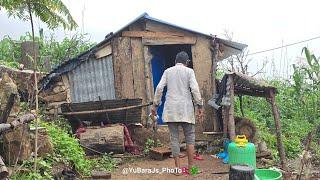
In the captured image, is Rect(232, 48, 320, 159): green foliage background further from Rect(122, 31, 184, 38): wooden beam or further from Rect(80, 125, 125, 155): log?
Rect(80, 125, 125, 155): log

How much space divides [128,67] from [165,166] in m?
2.94

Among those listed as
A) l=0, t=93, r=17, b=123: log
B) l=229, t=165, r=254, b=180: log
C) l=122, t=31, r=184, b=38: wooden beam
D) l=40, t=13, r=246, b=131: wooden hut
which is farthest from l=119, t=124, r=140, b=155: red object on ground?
l=229, t=165, r=254, b=180: log

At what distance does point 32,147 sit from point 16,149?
1.35 feet

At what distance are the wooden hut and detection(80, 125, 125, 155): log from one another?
135cm

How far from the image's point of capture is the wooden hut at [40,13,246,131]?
997 cm

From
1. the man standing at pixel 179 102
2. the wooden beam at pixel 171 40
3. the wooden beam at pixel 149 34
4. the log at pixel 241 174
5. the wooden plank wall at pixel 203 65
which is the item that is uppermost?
the wooden beam at pixel 149 34

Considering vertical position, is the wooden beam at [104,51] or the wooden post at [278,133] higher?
the wooden beam at [104,51]

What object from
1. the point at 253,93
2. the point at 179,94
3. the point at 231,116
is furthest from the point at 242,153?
the point at 253,93

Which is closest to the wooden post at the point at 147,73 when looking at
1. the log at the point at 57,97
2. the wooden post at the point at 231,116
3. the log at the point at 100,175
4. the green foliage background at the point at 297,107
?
the log at the point at 57,97

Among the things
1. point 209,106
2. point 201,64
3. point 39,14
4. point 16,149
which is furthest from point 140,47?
point 16,149

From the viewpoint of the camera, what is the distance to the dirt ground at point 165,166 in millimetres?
7284

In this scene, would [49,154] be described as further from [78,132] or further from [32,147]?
[78,132]

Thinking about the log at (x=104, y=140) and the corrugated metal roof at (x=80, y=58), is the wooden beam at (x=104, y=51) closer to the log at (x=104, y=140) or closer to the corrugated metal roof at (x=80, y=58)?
the corrugated metal roof at (x=80, y=58)

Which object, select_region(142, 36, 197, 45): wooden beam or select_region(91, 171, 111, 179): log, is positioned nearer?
select_region(91, 171, 111, 179): log
